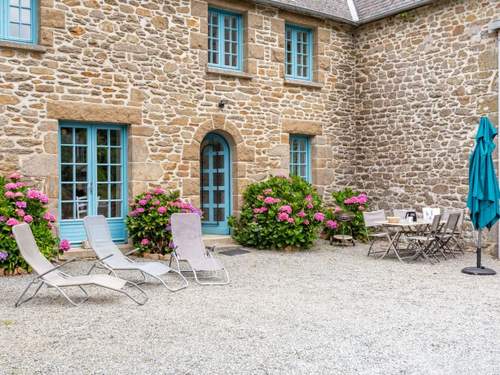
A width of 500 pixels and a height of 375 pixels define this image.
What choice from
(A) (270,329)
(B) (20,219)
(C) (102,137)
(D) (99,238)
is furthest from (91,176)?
(A) (270,329)

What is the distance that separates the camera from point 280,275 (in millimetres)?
7645

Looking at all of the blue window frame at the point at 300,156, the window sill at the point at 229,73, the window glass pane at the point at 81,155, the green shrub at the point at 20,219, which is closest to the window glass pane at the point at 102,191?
the window glass pane at the point at 81,155

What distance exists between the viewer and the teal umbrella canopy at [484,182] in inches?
301

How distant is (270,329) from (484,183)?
15.0ft

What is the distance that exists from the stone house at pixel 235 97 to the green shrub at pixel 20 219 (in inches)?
25.2

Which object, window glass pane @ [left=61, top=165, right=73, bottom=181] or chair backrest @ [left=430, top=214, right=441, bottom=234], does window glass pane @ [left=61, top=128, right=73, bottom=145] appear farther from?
chair backrest @ [left=430, top=214, right=441, bottom=234]

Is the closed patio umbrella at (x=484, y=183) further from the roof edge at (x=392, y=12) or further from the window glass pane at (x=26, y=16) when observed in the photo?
the window glass pane at (x=26, y=16)

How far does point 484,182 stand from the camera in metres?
7.68

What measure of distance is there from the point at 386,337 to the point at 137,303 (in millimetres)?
2715

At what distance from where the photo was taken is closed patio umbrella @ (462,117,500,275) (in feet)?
25.1

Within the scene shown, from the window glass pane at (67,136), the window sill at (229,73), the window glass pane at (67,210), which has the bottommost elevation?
the window glass pane at (67,210)

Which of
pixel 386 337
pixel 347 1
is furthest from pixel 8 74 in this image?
pixel 347 1

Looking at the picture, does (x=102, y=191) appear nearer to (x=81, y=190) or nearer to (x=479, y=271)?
(x=81, y=190)

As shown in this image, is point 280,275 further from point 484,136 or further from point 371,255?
point 484,136
